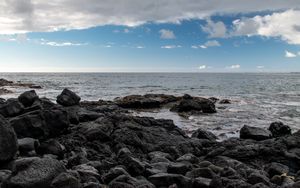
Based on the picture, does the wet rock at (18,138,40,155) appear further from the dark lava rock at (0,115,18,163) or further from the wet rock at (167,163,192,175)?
the wet rock at (167,163,192,175)

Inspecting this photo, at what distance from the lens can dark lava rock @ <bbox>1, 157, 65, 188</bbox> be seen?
27.8 ft

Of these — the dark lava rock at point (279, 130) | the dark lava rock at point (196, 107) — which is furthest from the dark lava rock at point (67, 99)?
the dark lava rock at point (279, 130)

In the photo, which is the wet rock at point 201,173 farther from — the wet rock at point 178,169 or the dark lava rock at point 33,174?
the dark lava rock at point 33,174

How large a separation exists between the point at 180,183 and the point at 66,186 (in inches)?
118

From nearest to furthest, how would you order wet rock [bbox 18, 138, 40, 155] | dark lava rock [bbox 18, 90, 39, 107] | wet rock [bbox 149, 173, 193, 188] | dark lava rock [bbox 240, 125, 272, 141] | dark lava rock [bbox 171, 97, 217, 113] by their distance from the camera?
wet rock [bbox 149, 173, 193, 188], wet rock [bbox 18, 138, 40, 155], dark lava rock [bbox 240, 125, 272, 141], dark lava rock [bbox 18, 90, 39, 107], dark lava rock [bbox 171, 97, 217, 113]

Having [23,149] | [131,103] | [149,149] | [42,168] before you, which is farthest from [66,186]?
[131,103]

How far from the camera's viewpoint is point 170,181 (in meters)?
10.1

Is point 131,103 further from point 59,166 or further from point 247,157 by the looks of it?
point 59,166

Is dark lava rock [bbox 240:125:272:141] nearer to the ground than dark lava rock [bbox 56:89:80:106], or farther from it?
nearer to the ground

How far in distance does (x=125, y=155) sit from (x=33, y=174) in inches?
160

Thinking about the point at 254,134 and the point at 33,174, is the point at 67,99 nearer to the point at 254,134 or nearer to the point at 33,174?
the point at 254,134

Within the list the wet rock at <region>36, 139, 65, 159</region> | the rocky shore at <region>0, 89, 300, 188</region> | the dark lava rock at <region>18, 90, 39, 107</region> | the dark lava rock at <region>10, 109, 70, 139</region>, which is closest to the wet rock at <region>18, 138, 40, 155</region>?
the rocky shore at <region>0, 89, 300, 188</region>

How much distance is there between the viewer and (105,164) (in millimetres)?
12000

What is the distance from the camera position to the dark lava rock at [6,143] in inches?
441
